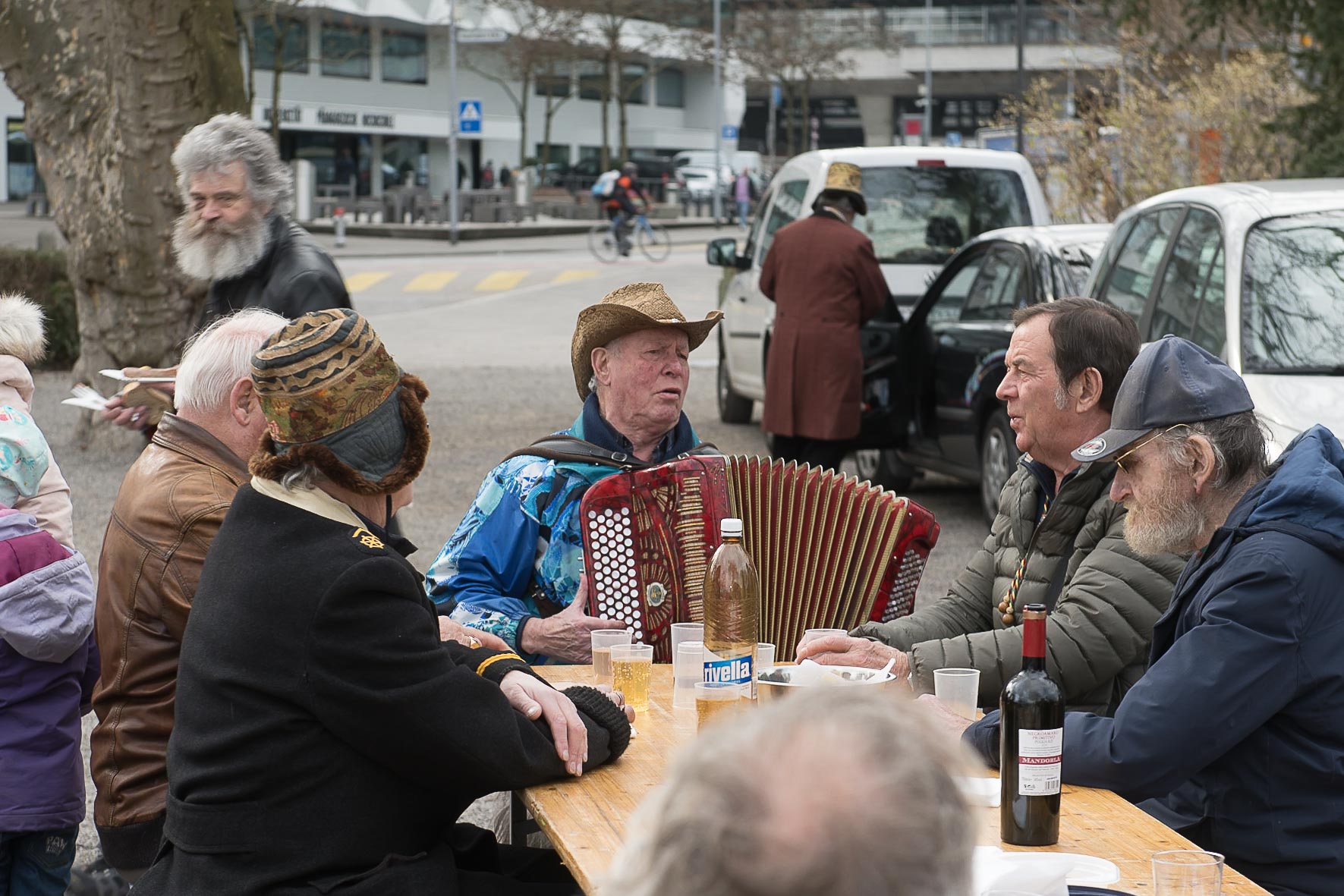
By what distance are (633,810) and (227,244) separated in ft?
11.1

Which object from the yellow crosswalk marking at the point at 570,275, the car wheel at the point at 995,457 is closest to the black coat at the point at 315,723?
the car wheel at the point at 995,457

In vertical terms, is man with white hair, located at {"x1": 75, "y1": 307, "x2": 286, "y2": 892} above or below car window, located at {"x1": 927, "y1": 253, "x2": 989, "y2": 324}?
below

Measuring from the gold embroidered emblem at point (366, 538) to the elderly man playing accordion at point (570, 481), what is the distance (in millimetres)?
1246

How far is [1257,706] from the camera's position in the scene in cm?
287

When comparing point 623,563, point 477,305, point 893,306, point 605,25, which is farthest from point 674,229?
point 623,563

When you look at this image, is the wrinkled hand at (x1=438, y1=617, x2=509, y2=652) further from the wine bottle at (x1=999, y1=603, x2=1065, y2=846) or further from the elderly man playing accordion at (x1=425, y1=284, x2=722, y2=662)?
the wine bottle at (x1=999, y1=603, x2=1065, y2=846)

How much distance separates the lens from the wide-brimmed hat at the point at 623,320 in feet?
15.0

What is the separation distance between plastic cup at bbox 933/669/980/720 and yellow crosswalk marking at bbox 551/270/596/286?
82.4 ft

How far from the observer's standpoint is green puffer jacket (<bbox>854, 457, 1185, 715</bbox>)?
3611mm

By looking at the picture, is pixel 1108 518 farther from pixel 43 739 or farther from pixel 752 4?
pixel 752 4

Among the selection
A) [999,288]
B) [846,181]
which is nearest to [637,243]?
[846,181]

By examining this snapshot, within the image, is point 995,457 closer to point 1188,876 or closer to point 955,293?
point 955,293


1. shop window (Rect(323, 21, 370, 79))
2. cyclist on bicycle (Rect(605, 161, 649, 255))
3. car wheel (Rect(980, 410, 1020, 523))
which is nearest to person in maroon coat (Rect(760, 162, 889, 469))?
car wheel (Rect(980, 410, 1020, 523))

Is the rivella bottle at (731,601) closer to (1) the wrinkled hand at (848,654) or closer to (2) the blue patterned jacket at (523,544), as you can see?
(1) the wrinkled hand at (848,654)
